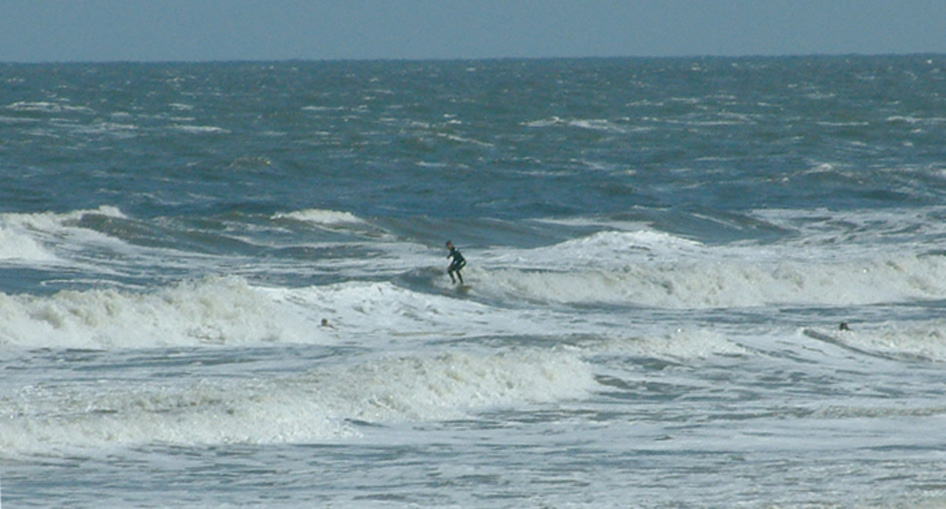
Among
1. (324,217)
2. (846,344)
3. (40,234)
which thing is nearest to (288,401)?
(846,344)

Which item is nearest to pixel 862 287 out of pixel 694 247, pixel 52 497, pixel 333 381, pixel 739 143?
pixel 694 247

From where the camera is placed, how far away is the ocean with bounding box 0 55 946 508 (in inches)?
484

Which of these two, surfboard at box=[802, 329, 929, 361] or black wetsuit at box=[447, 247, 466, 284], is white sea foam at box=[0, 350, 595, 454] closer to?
surfboard at box=[802, 329, 929, 361]

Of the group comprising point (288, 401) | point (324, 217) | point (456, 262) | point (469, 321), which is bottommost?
point (469, 321)

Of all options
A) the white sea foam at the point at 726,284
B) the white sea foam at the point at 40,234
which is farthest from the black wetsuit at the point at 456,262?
the white sea foam at the point at 40,234

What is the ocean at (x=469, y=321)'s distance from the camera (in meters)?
12.3

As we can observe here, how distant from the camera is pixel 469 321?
22.2 meters

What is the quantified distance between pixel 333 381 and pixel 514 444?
334 cm

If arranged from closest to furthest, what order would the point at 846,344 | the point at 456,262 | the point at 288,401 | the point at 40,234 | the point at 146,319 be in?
1. the point at 288,401
2. the point at 846,344
3. the point at 146,319
4. the point at 456,262
5. the point at 40,234

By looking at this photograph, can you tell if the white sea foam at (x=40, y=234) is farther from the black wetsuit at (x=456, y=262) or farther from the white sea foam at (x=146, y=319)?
the black wetsuit at (x=456, y=262)

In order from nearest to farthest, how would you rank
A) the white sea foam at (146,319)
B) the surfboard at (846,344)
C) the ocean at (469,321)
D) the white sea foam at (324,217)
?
the ocean at (469,321), the surfboard at (846,344), the white sea foam at (146,319), the white sea foam at (324,217)

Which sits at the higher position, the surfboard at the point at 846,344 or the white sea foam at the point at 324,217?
the white sea foam at the point at 324,217

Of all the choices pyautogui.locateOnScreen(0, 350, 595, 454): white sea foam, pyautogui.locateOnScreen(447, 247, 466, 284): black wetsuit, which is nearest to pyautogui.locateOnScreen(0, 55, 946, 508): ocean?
pyautogui.locateOnScreen(0, 350, 595, 454): white sea foam

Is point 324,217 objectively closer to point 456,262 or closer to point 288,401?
point 456,262
